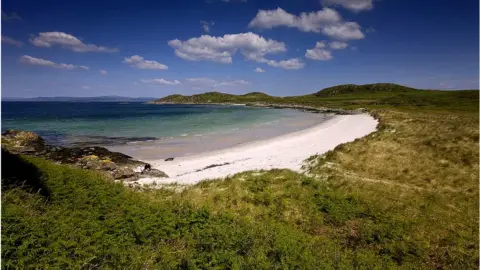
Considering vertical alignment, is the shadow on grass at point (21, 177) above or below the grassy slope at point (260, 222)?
above

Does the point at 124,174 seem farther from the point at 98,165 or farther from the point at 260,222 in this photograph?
the point at 260,222

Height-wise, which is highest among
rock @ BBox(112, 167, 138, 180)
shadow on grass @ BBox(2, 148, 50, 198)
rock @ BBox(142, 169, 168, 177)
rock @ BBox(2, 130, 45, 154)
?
shadow on grass @ BBox(2, 148, 50, 198)

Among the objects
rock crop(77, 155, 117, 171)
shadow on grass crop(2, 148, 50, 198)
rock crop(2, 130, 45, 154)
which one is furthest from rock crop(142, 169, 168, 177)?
rock crop(2, 130, 45, 154)

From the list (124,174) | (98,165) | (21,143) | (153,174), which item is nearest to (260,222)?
(153,174)

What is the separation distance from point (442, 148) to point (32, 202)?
26417 millimetres

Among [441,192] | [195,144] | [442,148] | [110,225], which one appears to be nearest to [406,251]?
[441,192]

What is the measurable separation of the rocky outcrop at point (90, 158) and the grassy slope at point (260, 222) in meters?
7.69

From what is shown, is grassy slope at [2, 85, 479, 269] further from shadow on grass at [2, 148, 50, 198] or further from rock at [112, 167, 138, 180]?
rock at [112, 167, 138, 180]

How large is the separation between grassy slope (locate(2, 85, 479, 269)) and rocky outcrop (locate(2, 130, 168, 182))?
7.69 m

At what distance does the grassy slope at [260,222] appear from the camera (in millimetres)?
6195

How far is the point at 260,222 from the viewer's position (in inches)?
400

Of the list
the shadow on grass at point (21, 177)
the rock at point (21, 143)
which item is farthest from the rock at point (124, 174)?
the rock at point (21, 143)

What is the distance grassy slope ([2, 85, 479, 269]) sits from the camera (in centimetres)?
620

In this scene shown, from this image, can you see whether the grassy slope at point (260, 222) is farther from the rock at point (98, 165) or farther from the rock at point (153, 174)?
the rock at point (98, 165)
